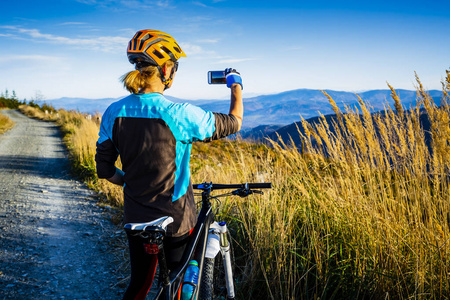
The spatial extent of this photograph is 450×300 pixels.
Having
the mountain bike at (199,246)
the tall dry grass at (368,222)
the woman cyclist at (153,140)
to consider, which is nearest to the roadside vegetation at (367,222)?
the tall dry grass at (368,222)

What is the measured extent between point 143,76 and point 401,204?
2322mm

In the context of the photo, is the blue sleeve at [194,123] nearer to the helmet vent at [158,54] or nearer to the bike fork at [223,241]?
the helmet vent at [158,54]

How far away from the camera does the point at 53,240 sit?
144 inches

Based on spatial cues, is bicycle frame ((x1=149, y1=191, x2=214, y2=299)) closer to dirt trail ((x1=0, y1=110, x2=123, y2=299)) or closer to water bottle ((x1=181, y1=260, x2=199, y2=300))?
water bottle ((x1=181, y1=260, x2=199, y2=300))

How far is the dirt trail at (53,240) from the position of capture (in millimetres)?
2752

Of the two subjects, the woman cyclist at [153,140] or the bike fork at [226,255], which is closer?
the woman cyclist at [153,140]

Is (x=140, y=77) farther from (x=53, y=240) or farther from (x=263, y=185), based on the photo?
(x=53, y=240)

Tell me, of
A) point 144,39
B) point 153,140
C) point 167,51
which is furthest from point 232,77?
point 153,140

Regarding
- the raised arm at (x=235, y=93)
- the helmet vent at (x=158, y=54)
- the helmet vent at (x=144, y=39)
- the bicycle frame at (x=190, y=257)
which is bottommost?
the bicycle frame at (x=190, y=257)

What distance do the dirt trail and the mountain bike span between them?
1.36 m

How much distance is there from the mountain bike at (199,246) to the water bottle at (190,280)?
22mm

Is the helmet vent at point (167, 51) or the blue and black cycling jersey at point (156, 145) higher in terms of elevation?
the helmet vent at point (167, 51)

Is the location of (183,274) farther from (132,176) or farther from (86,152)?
(86,152)

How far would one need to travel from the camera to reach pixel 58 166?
7625mm
